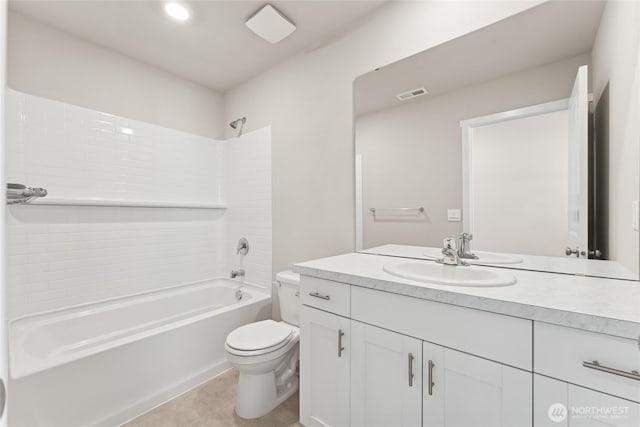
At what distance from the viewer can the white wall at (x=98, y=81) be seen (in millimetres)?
1802

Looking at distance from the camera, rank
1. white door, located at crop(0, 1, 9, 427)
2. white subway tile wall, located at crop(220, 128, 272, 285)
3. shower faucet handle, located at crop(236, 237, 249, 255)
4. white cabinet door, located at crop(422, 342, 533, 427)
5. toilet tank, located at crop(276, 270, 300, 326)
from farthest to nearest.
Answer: shower faucet handle, located at crop(236, 237, 249, 255), white subway tile wall, located at crop(220, 128, 272, 285), toilet tank, located at crop(276, 270, 300, 326), white cabinet door, located at crop(422, 342, 533, 427), white door, located at crop(0, 1, 9, 427)

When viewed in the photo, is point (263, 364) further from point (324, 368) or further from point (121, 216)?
point (121, 216)

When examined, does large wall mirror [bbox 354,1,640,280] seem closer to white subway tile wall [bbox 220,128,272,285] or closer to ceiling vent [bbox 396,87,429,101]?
ceiling vent [bbox 396,87,429,101]

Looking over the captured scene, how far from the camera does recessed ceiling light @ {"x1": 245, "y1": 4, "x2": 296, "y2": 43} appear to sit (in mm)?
1752

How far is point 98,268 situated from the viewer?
209 cm

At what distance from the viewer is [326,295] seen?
133 centimetres

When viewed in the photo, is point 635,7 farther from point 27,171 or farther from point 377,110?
point 27,171

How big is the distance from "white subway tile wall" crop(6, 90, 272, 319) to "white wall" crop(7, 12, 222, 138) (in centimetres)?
10

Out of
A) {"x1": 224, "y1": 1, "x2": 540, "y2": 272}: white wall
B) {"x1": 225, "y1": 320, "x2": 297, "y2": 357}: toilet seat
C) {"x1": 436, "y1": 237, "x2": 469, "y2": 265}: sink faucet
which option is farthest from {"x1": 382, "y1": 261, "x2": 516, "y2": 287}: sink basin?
{"x1": 225, "y1": 320, "x2": 297, "y2": 357}: toilet seat

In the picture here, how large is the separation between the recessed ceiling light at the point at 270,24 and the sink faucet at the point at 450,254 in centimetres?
173

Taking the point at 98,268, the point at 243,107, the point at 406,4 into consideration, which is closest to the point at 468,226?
the point at 406,4

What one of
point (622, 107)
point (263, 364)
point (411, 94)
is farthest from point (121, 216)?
point (622, 107)

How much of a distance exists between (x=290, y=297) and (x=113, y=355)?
3.50ft

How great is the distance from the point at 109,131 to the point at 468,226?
104 inches
